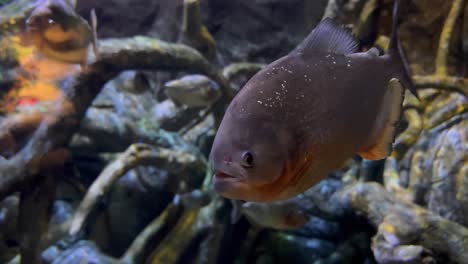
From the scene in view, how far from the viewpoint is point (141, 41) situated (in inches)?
120

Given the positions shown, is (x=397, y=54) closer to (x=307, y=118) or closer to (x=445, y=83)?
(x=307, y=118)

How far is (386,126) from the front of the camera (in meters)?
1.12

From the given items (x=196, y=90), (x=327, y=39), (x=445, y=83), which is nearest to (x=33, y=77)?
(x=196, y=90)

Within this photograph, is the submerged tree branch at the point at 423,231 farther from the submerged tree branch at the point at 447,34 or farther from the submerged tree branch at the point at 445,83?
the submerged tree branch at the point at 447,34

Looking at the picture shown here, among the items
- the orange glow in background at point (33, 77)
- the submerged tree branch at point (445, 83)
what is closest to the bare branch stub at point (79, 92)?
the orange glow in background at point (33, 77)

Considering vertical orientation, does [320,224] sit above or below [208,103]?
below

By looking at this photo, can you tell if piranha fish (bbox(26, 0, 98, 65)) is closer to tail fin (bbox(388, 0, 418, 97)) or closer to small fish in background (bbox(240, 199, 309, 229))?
small fish in background (bbox(240, 199, 309, 229))

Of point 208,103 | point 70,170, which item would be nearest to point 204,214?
point 208,103

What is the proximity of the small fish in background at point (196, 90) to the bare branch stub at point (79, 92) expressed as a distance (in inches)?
6.0

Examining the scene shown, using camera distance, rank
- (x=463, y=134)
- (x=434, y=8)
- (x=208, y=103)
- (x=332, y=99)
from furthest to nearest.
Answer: (x=434, y=8)
(x=208, y=103)
(x=463, y=134)
(x=332, y=99)

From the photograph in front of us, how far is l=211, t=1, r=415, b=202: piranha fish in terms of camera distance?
85 cm

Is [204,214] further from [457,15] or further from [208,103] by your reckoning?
[457,15]

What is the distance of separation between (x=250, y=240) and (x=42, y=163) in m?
1.75

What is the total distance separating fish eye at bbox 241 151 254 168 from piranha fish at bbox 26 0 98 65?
2.04m
